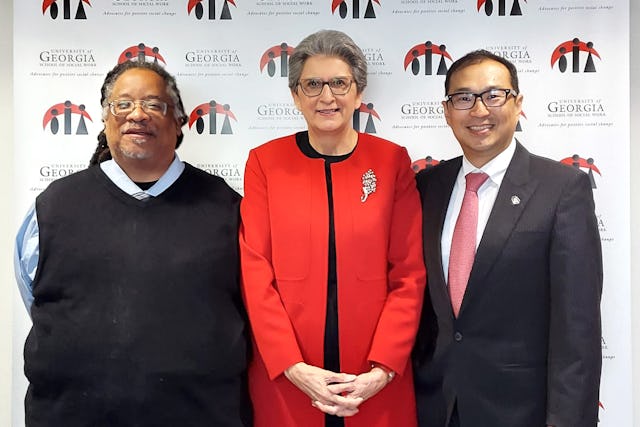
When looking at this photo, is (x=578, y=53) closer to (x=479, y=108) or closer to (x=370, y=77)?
(x=370, y=77)

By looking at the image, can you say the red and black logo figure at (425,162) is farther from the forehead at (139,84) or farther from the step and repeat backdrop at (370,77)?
the forehead at (139,84)

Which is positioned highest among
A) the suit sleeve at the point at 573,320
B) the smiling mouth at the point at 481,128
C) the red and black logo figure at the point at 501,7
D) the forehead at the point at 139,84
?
the red and black logo figure at the point at 501,7

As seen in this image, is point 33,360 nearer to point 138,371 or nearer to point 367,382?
point 138,371

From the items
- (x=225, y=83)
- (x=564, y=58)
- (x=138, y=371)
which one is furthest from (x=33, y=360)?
(x=564, y=58)

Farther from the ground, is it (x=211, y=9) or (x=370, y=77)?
(x=211, y=9)

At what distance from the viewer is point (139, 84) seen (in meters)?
2.23

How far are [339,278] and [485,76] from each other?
0.84 m

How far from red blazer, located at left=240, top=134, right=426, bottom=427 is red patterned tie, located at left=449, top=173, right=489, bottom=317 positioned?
0.44ft

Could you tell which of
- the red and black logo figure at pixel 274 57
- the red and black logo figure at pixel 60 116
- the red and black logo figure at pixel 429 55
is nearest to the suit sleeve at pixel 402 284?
the red and black logo figure at pixel 429 55

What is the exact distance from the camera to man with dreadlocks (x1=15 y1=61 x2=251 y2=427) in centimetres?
208

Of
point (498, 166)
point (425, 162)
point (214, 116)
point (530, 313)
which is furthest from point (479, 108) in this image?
point (214, 116)

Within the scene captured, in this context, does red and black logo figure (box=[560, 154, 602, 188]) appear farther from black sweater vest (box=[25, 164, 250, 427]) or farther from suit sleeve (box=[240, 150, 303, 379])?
black sweater vest (box=[25, 164, 250, 427])

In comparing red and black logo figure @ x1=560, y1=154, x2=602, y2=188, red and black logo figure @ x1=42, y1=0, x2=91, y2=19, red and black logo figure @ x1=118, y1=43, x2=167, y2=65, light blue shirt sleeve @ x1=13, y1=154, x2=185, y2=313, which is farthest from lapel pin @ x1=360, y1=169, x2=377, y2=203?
red and black logo figure @ x1=42, y1=0, x2=91, y2=19

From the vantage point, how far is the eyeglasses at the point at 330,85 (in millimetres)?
2135
